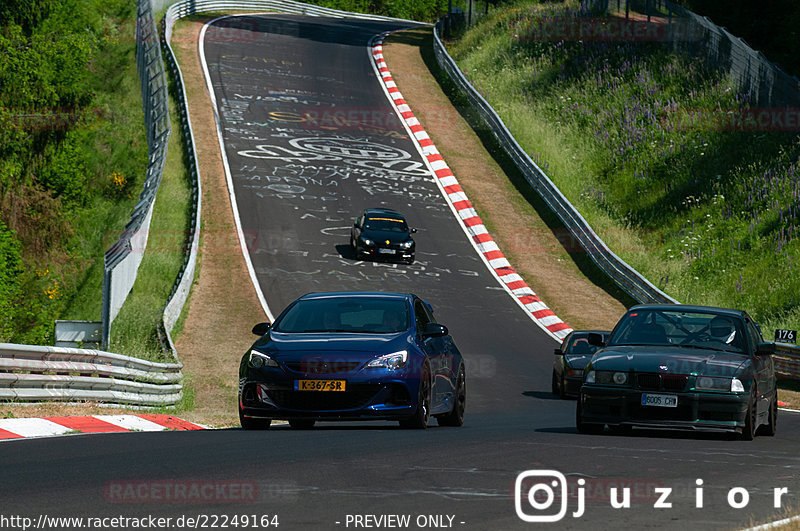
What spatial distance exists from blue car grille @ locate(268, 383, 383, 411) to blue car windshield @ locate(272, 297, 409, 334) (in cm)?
96

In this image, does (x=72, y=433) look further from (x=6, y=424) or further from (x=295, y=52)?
(x=295, y=52)

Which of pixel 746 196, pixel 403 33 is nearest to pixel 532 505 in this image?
pixel 746 196

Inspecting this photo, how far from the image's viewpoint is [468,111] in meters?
53.3

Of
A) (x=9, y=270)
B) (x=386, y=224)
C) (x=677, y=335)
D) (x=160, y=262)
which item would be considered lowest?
Answer: (x=9, y=270)

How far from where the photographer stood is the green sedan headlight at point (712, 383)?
12453 millimetres

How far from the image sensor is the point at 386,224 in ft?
119

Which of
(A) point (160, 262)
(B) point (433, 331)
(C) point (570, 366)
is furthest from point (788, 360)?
(A) point (160, 262)

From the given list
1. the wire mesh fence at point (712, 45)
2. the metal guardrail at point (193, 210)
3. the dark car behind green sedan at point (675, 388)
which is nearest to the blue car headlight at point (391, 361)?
the dark car behind green sedan at point (675, 388)

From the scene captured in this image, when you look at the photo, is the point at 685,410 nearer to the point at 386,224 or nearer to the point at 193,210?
the point at 386,224

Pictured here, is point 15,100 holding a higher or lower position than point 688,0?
lower

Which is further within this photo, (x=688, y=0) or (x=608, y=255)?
(x=688, y=0)

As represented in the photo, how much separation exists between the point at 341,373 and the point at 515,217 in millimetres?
29688

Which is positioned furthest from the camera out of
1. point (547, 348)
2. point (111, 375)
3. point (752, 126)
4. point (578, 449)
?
point (752, 126)

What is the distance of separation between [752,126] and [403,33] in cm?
3344
